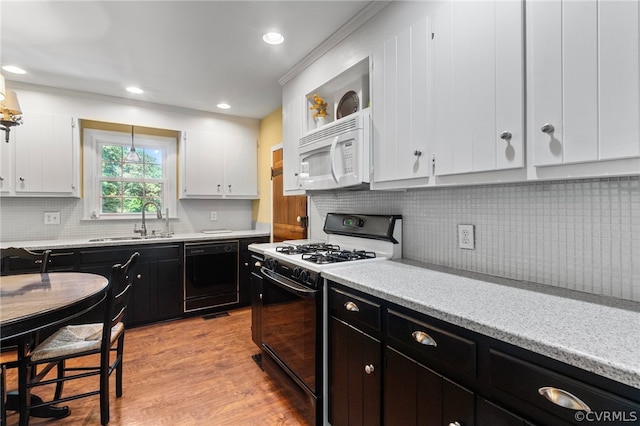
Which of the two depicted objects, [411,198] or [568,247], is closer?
[568,247]

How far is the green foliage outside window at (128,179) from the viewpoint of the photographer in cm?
367

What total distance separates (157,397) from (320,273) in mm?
1438

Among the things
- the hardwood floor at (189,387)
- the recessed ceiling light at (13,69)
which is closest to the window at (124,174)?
the recessed ceiling light at (13,69)

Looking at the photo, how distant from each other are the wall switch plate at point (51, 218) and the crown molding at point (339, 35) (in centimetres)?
289

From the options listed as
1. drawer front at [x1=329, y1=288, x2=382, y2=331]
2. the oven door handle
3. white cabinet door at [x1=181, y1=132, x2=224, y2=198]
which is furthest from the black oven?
white cabinet door at [x1=181, y1=132, x2=224, y2=198]

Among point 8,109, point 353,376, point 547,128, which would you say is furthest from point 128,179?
point 547,128

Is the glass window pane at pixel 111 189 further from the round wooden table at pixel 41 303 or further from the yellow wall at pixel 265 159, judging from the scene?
the round wooden table at pixel 41 303

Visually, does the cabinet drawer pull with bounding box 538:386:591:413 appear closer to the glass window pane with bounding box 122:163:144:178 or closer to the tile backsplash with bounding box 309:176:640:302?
the tile backsplash with bounding box 309:176:640:302

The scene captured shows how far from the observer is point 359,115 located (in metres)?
1.94

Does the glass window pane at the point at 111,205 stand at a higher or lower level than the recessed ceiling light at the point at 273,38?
lower

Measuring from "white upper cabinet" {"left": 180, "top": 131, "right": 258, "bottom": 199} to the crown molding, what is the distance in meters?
1.60

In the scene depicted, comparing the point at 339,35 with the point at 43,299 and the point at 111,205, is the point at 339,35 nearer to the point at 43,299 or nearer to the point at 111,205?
the point at 43,299

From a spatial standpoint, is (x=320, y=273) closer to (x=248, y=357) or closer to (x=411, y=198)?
(x=411, y=198)

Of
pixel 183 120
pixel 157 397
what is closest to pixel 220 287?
pixel 157 397
